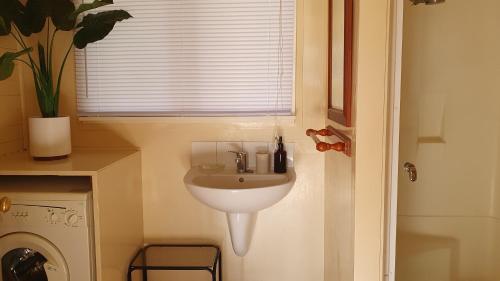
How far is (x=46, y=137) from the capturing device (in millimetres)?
1682

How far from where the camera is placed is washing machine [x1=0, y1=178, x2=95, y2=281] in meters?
1.45

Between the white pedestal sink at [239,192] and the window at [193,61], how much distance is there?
0.34 m

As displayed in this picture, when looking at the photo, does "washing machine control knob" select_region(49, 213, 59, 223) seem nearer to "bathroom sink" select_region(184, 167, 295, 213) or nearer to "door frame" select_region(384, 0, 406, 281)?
"bathroom sink" select_region(184, 167, 295, 213)

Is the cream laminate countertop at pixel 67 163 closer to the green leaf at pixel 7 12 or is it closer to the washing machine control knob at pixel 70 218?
the washing machine control knob at pixel 70 218

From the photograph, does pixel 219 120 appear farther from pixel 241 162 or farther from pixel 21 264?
pixel 21 264

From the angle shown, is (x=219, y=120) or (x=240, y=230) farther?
(x=219, y=120)

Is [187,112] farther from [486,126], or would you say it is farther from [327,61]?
[486,126]

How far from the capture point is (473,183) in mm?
1976

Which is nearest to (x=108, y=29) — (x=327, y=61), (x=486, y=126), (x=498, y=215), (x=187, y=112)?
(x=187, y=112)

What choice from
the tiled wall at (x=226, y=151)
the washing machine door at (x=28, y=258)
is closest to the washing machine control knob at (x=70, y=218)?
the washing machine door at (x=28, y=258)

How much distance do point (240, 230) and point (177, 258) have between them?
37cm

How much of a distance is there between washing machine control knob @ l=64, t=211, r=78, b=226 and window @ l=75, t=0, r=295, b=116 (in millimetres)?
706

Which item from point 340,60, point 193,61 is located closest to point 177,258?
point 193,61

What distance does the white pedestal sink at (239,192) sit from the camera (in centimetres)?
159
